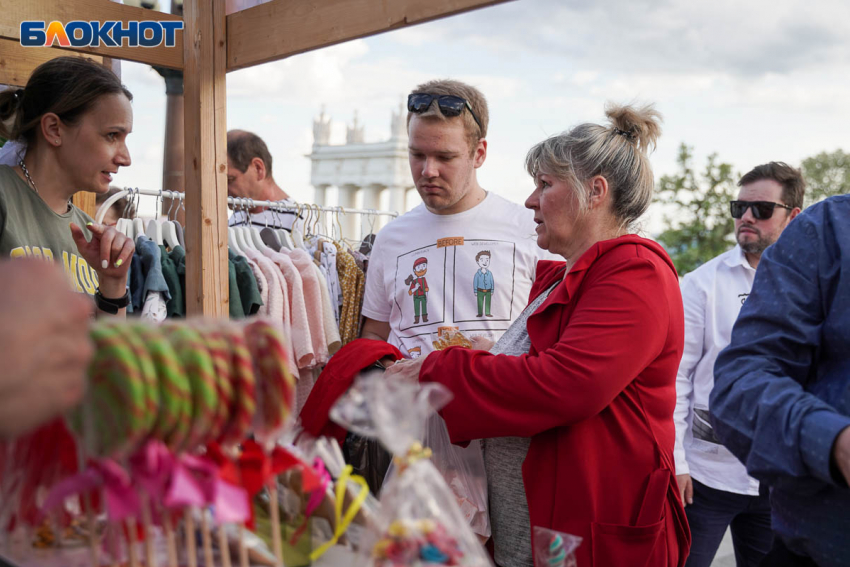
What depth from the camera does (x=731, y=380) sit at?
1313 mm

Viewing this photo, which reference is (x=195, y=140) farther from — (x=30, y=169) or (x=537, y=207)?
(x=537, y=207)

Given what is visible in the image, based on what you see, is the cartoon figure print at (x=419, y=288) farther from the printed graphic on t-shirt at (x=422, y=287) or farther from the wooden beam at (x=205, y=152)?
the wooden beam at (x=205, y=152)

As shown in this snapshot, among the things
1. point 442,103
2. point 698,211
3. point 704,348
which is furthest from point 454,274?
point 698,211

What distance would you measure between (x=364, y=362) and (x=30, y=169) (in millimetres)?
1221

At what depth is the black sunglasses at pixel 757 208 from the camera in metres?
3.41

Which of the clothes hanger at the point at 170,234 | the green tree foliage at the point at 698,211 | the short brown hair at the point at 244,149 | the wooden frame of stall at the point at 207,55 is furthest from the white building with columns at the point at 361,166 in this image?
the wooden frame of stall at the point at 207,55

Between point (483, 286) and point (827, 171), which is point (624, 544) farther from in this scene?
point (827, 171)

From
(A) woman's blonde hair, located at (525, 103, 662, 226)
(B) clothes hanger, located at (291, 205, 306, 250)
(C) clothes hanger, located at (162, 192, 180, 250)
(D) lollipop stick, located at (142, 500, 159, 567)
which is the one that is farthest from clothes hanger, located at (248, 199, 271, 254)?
(D) lollipop stick, located at (142, 500, 159, 567)

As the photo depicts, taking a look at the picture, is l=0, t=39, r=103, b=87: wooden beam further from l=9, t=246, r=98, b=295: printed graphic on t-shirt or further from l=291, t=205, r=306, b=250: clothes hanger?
l=291, t=205, r=306, b=250: clothes hanger

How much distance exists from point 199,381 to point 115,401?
0.08 meters

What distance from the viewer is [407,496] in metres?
0.89

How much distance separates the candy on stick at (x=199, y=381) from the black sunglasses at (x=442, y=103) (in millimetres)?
1964

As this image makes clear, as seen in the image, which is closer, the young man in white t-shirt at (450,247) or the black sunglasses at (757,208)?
the young man in white t-shirt at (450,247)

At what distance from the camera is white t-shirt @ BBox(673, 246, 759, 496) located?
2.90m
